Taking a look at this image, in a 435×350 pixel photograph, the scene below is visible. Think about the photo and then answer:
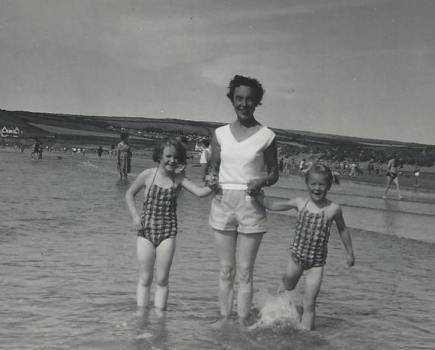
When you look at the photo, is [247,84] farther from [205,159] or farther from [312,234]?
[205,159]

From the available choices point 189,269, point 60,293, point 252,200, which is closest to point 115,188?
point 189,269

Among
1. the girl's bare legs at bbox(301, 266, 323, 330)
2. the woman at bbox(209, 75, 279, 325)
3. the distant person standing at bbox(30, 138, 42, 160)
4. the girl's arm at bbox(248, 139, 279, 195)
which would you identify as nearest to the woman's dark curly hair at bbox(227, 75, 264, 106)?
the woman at bbox(209, 75, 279, 325)

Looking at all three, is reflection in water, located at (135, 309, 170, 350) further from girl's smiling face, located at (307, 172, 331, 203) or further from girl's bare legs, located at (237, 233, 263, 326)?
girl's smiling face, located at (307, 172, 331, 203)

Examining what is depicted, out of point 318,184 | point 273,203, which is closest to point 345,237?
point 318,184

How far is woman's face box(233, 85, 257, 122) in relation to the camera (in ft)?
16.6

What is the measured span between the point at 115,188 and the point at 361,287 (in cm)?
1452

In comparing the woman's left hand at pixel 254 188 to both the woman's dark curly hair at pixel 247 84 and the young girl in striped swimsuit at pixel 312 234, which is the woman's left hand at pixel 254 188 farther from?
the woman's dark curly hair at pixel 247 84

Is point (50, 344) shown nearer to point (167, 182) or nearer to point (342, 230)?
point (167, 182)

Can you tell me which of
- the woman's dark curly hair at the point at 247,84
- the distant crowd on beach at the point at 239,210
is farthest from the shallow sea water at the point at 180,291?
the woman's dark curly hair at the point at 247,84

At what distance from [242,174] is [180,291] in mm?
1920

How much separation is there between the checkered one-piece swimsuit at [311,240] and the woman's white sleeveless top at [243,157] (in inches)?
22.9

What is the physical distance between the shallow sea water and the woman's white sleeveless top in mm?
1198

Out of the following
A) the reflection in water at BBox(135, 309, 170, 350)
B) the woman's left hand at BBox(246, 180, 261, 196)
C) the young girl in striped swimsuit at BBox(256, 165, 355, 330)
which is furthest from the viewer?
the young girl in striped swimsuit at BBox(256, 165, 355, 330)

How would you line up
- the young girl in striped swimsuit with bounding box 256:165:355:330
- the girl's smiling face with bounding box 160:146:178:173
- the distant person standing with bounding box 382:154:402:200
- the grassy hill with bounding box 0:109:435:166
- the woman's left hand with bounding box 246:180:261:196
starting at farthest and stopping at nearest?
the grassy hill with bounding box 0:109:435:166
the distant person standing with bounding box 382:154:402:200
the girl's smiling face with bounding box 160:146:178:173
the young girl in striped swimsuit with bounding box 256:165:355:330
the woman's left hand with bounding box 246:180:261:196
